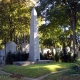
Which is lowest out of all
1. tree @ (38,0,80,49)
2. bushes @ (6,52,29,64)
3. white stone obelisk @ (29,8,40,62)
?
bushes @ (6,52,29,64)

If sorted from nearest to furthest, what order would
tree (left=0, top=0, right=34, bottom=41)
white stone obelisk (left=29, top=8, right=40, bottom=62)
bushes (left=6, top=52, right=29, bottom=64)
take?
white stone obelisk (left=29, top=8, right=40, bottom=62) < bushes (left=6, top=52, right=29, bottom=64) < tree (left=0, top=0, right=34, bottom=41)

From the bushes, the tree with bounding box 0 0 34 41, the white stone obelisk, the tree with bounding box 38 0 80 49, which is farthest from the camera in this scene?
the tree with bounding box 0 0 34 41

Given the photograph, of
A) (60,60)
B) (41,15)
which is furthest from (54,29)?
(60,60)

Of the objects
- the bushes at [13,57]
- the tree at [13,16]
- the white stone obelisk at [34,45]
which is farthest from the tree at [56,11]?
the bushes at [13,57]

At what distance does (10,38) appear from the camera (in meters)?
35.5

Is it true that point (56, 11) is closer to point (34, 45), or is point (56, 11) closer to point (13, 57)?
point (34, 45)

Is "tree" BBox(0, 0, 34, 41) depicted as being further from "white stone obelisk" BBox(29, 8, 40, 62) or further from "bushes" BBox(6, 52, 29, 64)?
"bushes" BBox(6, 52, 29, 64)

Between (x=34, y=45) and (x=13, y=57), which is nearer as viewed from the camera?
(x=34, y=45)

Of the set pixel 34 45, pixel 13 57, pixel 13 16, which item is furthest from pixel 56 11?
pixel 13 57

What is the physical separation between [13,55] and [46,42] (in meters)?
19.1

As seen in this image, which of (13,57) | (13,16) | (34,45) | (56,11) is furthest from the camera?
(13,16)

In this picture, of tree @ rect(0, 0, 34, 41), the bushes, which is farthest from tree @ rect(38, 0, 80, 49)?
the bushes

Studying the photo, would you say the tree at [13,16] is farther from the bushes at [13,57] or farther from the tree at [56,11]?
the bushes at [13,57]

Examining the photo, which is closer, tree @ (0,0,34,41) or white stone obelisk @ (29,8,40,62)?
white stone obelisk @ (29,8,40,62)
